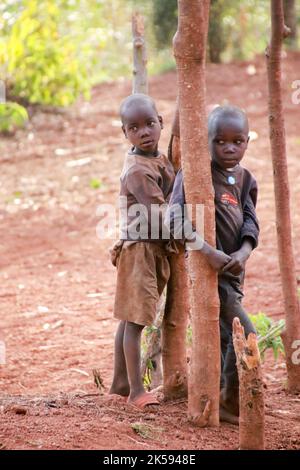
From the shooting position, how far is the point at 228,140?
3529 millimetres

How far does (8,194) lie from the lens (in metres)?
9.96

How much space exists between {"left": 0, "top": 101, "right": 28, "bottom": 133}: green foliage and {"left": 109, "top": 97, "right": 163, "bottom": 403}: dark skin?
7110 millimetres

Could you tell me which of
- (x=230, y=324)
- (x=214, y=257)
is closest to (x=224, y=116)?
(x=214, y=257)

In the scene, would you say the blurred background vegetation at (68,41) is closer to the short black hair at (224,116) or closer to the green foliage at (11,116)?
the green foliage at (11,116)

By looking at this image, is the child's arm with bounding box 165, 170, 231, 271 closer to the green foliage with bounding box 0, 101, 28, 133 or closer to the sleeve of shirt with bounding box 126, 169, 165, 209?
Answer: the sleeve of shirt with bounding box 126, 169, 165, 209

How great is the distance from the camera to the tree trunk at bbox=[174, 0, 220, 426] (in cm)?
325

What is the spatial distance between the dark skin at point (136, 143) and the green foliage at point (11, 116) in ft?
23.3

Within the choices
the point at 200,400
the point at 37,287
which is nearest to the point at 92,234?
the point at 37,287

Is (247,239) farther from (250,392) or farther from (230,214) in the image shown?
(250,392)

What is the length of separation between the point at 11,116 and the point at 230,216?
856 centimetres

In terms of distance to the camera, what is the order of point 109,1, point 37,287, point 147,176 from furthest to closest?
1. point 109,1
2. point 37,287
3. point 147,176

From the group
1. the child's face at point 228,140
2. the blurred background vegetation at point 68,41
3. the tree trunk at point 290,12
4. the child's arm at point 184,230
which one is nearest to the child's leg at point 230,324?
the child's arm at point 184,230
